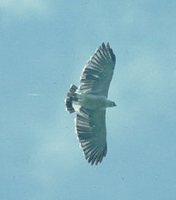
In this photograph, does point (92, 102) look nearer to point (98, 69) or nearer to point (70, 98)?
point (70, 98)

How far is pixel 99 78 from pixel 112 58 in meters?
1.15

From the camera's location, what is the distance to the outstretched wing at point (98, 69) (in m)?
77.8

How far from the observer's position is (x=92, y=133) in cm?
7912

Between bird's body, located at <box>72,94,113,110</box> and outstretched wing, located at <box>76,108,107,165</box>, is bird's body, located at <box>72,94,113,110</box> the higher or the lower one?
the higher one

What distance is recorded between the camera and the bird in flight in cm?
7775

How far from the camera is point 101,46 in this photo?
77.8 meters

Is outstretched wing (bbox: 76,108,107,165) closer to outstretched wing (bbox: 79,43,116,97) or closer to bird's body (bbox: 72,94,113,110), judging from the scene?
bird's body (bbox: 72,94,113,110)

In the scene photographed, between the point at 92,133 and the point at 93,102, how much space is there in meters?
1.64

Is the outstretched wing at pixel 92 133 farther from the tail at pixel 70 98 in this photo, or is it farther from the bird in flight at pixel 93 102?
the tail at pixel 70 98

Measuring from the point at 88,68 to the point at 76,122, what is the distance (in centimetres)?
263

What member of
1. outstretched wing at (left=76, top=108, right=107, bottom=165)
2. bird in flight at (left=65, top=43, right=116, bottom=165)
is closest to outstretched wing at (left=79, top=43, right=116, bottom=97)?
bird in flight at (left=65, top=43, right=116, bottom=165)

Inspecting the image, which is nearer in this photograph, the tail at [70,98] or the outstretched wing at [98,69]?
the tail at [70,98]

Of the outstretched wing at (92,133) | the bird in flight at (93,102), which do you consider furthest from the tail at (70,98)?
the outstretched wing at (92,133)

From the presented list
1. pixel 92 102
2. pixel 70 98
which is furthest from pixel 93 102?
pixel 70 98
